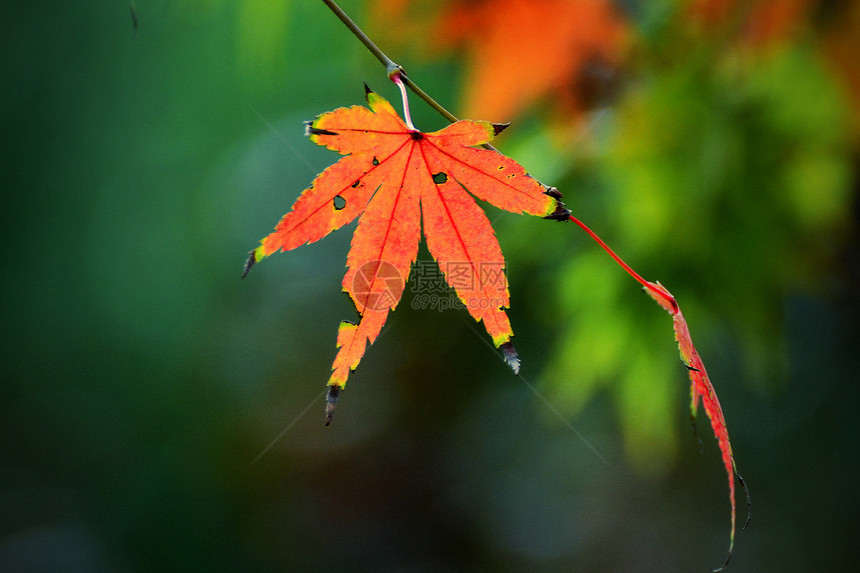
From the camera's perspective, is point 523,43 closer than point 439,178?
No

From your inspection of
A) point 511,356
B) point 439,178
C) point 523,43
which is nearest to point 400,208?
point 439,178

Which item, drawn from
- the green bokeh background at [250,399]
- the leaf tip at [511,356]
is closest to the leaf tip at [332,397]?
the leaf tip at [511,356]

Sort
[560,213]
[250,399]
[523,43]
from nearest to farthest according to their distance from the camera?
[560,213], [523,43], [250,399]

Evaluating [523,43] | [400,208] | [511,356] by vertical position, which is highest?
[523,43]

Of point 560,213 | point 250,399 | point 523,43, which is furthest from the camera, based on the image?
point 250,399

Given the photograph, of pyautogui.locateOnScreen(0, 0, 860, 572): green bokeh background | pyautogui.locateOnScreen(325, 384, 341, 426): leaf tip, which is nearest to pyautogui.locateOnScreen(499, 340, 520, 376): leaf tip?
pyautogui.locateOnScreen(325, 384, 341, 426): leaf tip

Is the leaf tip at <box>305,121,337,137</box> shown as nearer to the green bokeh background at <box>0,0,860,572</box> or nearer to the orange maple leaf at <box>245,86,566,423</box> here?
the orange maple leaf at <box>245,86,566,423</box>

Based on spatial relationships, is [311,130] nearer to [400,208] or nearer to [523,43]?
[400,208]

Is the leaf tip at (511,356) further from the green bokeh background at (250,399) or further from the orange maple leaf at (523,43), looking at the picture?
the green bokeh background at (250,399)
